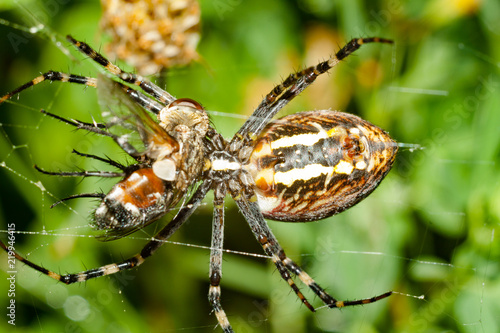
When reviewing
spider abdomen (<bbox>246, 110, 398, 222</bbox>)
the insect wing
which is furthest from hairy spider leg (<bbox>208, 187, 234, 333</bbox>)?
the insect wing

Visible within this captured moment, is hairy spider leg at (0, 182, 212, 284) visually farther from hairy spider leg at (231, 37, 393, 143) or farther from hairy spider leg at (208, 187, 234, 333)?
hairy spider leg at (231, 37, 393, 143)

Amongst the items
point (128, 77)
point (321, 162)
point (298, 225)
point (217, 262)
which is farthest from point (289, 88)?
point (298, 225)

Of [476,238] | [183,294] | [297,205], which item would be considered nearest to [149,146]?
[297,205]

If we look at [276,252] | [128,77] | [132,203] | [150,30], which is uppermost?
[150,30]

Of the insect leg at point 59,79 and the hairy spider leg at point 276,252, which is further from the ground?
the insect leg at point 59,79

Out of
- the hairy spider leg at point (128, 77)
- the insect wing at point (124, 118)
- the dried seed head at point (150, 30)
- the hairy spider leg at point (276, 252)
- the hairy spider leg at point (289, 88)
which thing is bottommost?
the hairy spider leg at point (276, 252)

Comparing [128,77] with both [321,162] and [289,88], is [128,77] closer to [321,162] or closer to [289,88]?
[289,88]

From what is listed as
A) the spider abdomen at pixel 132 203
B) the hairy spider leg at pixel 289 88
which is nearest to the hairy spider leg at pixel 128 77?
the hairy spider leg at pixel 289 88

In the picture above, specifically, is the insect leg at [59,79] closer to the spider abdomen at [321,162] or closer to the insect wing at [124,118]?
the insect wing at [124,118]
